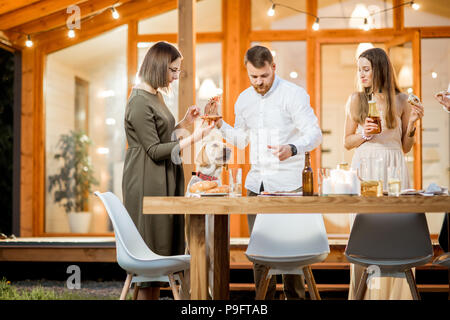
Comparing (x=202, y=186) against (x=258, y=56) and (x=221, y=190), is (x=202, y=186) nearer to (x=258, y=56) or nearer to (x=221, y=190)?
(x=221, y=190)

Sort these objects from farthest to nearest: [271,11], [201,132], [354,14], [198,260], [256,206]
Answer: [354,14] → [271,11] → [201,132] → [198,260] → [256,206]

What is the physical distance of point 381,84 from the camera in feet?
10.7

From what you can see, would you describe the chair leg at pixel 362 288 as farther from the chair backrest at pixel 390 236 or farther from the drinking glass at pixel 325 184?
the drinking glass at pixel 325 184

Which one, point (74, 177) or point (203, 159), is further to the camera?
point (74, 177)

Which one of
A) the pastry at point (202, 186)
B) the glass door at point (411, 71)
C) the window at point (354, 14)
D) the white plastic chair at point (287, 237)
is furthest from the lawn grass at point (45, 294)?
the window at point (354, 14)

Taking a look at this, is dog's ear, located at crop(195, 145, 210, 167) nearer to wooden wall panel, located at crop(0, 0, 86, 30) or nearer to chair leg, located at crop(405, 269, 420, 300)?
chair leg, located at crop(405, 269, 420, 300)

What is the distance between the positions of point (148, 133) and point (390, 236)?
4.37 ft

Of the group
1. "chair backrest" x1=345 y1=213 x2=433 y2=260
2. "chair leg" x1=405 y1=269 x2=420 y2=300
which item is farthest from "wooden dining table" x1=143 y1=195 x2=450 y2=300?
"chair backrest" x1=345 y1=213 x2=433 y2=260

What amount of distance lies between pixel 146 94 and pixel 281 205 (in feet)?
3.44

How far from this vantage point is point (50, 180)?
7.16 metres

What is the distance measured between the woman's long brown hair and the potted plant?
14.8 feet

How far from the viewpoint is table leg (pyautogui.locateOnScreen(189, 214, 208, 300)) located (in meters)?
2.25

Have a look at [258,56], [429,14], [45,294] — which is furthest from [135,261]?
[429,14]
